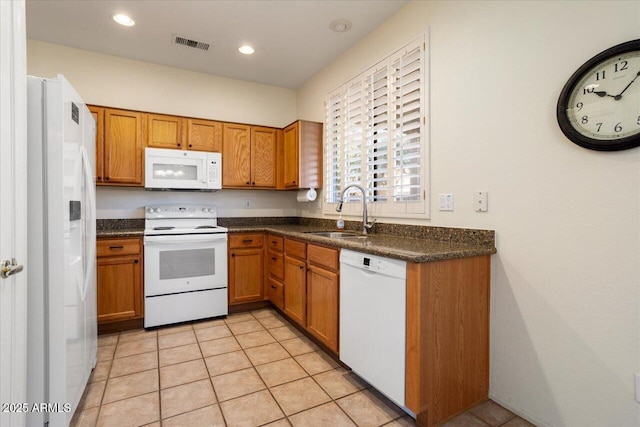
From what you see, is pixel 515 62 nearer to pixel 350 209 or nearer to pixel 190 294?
pixel 350 209

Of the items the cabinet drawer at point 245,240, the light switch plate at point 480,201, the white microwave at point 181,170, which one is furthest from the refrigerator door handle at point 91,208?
the light switch plate at point 480,201

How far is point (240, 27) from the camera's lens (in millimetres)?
2736

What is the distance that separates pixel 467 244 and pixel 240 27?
2538mm

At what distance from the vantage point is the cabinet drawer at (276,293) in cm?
311

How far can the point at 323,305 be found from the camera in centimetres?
236

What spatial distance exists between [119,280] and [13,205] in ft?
6.25

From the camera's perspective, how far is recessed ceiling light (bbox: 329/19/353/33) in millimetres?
2639

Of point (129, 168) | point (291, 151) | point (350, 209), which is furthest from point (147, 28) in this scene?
point (350, 209)

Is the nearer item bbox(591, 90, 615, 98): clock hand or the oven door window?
bbox(591, 90, 615, 98): clock hand

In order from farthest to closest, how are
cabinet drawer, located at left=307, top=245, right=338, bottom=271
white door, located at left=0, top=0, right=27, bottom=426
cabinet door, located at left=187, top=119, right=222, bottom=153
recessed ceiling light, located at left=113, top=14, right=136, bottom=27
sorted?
cabinet door, located at left=187, top=119, right=222, bottom=153 < recessed ceiling light, located at left=113, top=14, right=136, bottom=27 < cabinet drawer, located at left=307, top=245, right=338, bottom=271 < white door, located at left=0, top=0, right=27, bottom=426

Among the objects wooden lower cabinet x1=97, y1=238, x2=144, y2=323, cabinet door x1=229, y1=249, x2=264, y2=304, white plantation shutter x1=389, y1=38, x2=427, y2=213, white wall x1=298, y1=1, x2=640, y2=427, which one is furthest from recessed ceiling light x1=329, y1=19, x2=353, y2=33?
wooden lower cabinet x1=97, y1=238, x2=144, y2=323

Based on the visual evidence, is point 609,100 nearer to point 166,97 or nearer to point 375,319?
point 375,319

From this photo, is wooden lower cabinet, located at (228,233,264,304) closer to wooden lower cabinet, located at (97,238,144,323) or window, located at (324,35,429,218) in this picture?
wooden lower cabinet, located at (97,238,144,323)

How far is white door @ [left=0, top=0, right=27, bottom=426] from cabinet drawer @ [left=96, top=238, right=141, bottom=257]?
5.42 feet
